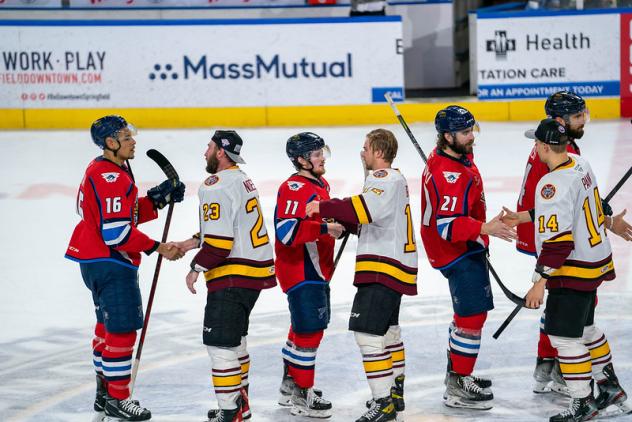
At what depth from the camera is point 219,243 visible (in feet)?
17.4

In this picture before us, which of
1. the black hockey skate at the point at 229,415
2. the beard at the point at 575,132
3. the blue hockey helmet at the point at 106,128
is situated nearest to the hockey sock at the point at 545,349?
the beard at the point at 575,132

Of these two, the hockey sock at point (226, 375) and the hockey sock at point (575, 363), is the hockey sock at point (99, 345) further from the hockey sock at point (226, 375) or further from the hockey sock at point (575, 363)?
the hockey sock at point (575, 363)

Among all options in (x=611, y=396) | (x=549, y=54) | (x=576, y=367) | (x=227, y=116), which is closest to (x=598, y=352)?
(x=611, y=396)

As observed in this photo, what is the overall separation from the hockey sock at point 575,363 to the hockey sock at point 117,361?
2.02 metres

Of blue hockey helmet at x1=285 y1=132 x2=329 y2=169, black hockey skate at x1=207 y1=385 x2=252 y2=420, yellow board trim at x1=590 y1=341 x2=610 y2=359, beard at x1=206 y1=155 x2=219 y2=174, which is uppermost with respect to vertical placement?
blue hockey helmet at x1=285 y1=132 x2=329 y2=169

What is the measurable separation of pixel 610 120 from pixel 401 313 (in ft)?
27.0

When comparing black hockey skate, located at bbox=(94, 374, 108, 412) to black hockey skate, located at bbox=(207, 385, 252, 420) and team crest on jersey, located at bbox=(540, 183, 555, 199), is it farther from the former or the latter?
team crest on jersey, located at bbox=(540, 183, 555, 199)

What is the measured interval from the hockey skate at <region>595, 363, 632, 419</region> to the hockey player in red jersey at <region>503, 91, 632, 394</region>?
29 centimetres

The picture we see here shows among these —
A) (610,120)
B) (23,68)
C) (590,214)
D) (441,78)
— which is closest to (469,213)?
(590,214)

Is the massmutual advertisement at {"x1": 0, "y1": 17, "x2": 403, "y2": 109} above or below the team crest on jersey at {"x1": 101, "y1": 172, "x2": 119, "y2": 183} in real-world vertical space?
above

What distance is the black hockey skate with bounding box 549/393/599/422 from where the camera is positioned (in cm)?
541

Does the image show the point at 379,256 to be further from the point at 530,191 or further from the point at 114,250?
the point at 114,250

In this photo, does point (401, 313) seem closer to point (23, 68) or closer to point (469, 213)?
point (469, 213)

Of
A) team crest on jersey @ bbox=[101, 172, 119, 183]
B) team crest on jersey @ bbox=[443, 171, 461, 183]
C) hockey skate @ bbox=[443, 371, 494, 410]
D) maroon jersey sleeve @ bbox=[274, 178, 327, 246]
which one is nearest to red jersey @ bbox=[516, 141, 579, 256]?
team crest on jersey @ bbox=[443, 171, 461, 183]
